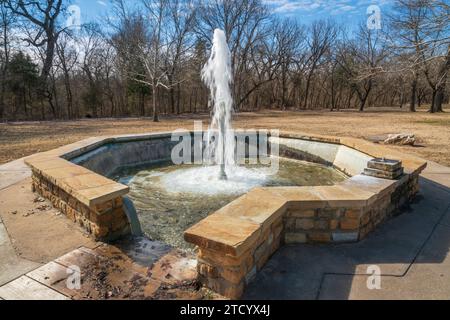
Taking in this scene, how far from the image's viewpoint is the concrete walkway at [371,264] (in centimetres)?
188

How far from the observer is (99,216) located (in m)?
2.46

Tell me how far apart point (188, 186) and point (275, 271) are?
2.77 metres

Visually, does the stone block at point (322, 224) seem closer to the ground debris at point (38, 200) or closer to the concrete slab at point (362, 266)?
the concrete slab at point (362, 266)

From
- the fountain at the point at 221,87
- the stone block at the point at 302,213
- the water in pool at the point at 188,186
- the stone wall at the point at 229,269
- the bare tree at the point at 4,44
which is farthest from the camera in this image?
the bare tree at the point at 4,44

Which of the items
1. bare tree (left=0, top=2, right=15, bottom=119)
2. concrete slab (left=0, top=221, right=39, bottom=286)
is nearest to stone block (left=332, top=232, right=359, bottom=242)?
concrete slab (left=0, top=221, right=39, bottom=286)

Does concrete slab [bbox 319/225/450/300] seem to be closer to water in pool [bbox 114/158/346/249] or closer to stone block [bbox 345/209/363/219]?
stone block [bbox 345/209/363/219]

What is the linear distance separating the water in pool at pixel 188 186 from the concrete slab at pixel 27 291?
3.92ft

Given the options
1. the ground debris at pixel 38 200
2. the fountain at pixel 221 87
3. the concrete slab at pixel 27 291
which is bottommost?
the concrete slab at pixel 27 291

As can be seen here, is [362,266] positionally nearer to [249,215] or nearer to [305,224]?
[305,224]

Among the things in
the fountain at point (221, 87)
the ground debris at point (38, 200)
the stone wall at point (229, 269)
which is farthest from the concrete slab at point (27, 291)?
the fountain at point (221, 87)

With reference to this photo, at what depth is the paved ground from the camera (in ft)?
6.14

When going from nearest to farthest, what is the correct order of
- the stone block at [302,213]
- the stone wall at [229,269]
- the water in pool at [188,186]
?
1. the stone wall at [229,269]
2. the stone block at [302,213]
3. the water in pool at [188,186]

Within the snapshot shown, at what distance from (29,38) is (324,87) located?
32.4 meters
